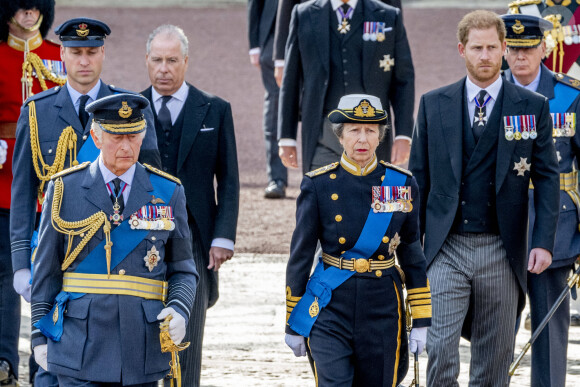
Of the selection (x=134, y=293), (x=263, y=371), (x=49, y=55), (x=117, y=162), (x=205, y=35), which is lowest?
(x=263, y=371)

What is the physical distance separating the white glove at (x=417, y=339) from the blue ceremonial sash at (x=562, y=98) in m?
1.82

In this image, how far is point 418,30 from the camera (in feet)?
61.9

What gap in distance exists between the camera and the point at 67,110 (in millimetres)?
6586

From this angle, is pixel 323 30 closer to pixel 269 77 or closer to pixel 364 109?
pixel 364 109

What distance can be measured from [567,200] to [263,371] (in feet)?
6.18

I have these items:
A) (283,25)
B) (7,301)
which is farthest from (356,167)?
(283,25)

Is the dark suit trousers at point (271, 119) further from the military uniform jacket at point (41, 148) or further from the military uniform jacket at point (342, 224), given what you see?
the military uniform jacket at point (342, 224)

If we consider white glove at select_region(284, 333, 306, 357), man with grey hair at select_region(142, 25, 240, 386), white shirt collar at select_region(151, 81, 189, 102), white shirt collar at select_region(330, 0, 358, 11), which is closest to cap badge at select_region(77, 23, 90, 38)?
man with grey hair at select_region(142, 25, 240, 386)

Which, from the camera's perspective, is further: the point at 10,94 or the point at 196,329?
the point at 10,94

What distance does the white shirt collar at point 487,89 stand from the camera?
267 inches

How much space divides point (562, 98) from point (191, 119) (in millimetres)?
1907

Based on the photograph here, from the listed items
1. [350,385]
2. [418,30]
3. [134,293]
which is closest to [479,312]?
[350,385]

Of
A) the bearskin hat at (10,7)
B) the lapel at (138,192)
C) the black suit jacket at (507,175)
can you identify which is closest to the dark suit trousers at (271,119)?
the bearskin hat at (10,7)

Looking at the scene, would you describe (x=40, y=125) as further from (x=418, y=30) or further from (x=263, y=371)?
(x=418, y=30)
